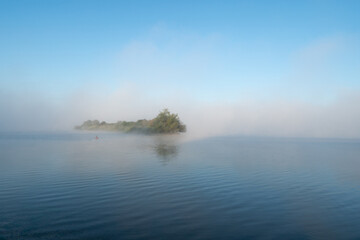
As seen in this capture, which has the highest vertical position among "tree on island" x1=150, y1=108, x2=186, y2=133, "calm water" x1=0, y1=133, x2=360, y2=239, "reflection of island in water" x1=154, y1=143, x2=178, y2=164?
"tree on island" x1=150, y1=108, x2=186, y2=133

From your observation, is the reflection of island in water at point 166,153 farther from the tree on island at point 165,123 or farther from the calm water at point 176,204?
the tree on island at point 165,123

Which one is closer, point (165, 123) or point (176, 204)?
point (176, 204)

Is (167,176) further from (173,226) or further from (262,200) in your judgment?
(173,226)

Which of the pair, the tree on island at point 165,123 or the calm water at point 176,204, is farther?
the tree on island at point 165,123

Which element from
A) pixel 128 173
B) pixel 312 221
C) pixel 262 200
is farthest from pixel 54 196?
A: pixel 312 221

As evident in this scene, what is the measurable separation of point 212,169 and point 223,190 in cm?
724

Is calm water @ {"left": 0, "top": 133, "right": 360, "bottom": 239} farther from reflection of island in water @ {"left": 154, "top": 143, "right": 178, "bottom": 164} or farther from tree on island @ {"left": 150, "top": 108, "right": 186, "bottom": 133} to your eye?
tree on island @ {"left": 150, "top": 108, "right": 186, "bottom": 133}

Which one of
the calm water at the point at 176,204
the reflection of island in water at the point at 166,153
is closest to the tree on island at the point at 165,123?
the reflection of island in water at the point at 166,153

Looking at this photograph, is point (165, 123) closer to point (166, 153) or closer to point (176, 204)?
point (166, 153)

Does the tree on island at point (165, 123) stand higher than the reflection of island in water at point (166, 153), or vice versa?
the tree on island at point (165, 123)

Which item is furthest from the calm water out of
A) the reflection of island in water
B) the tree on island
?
the tree on island

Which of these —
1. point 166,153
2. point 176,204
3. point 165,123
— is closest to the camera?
point 176,204

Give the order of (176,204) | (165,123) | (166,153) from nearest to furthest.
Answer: (176,204), (166,153), (165,123)

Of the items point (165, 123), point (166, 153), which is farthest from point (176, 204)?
point (165, 123)
